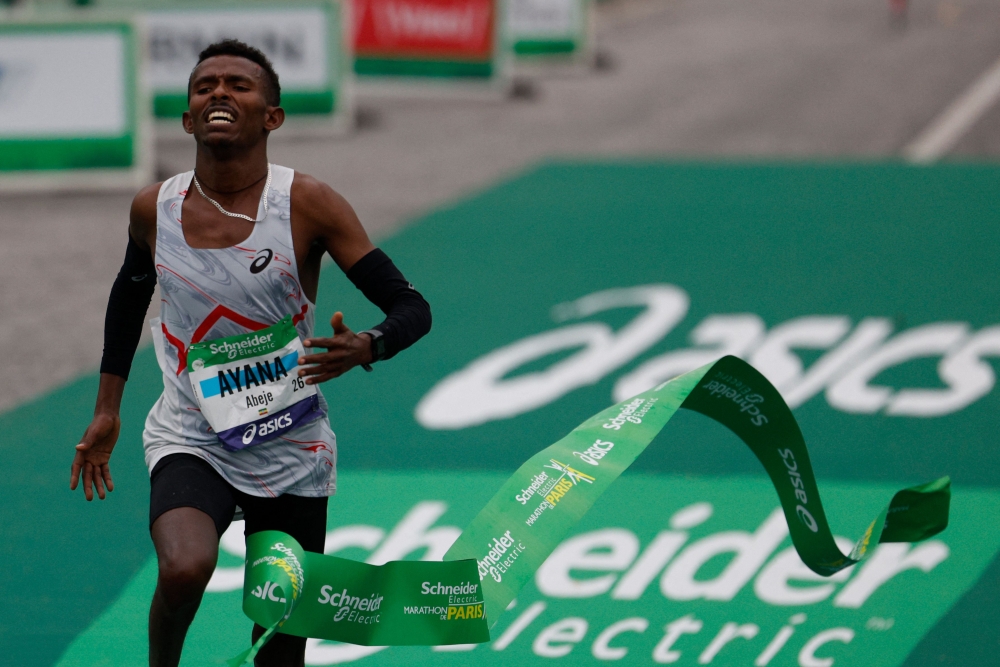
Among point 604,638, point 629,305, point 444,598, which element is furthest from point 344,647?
point 629,305

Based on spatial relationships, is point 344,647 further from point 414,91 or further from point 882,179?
point 414,91

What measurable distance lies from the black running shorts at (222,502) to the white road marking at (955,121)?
1170 cm

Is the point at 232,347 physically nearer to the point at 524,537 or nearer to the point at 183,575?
the point at 183,575

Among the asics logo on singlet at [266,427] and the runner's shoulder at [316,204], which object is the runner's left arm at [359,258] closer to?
the runner's shoulder at [316,204]

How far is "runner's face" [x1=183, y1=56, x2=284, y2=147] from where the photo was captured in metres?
3.79

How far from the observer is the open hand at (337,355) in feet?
11.7

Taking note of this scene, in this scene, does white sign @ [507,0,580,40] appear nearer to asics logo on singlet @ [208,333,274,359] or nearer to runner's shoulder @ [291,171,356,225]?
runner's shoulder @ [291,171,356,225]

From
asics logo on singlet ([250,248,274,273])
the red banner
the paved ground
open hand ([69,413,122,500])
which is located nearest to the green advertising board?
open hand ([69,413,122,500])

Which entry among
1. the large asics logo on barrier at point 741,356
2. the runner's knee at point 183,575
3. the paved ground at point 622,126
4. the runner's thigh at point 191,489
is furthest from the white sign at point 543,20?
the runner's knee at point 183,575

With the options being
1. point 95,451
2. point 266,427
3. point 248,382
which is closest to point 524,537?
point 266,427

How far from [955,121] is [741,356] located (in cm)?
1017

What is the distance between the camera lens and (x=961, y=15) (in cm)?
2764

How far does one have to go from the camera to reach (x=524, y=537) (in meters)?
4.33

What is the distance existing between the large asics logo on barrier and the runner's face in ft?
13.3
